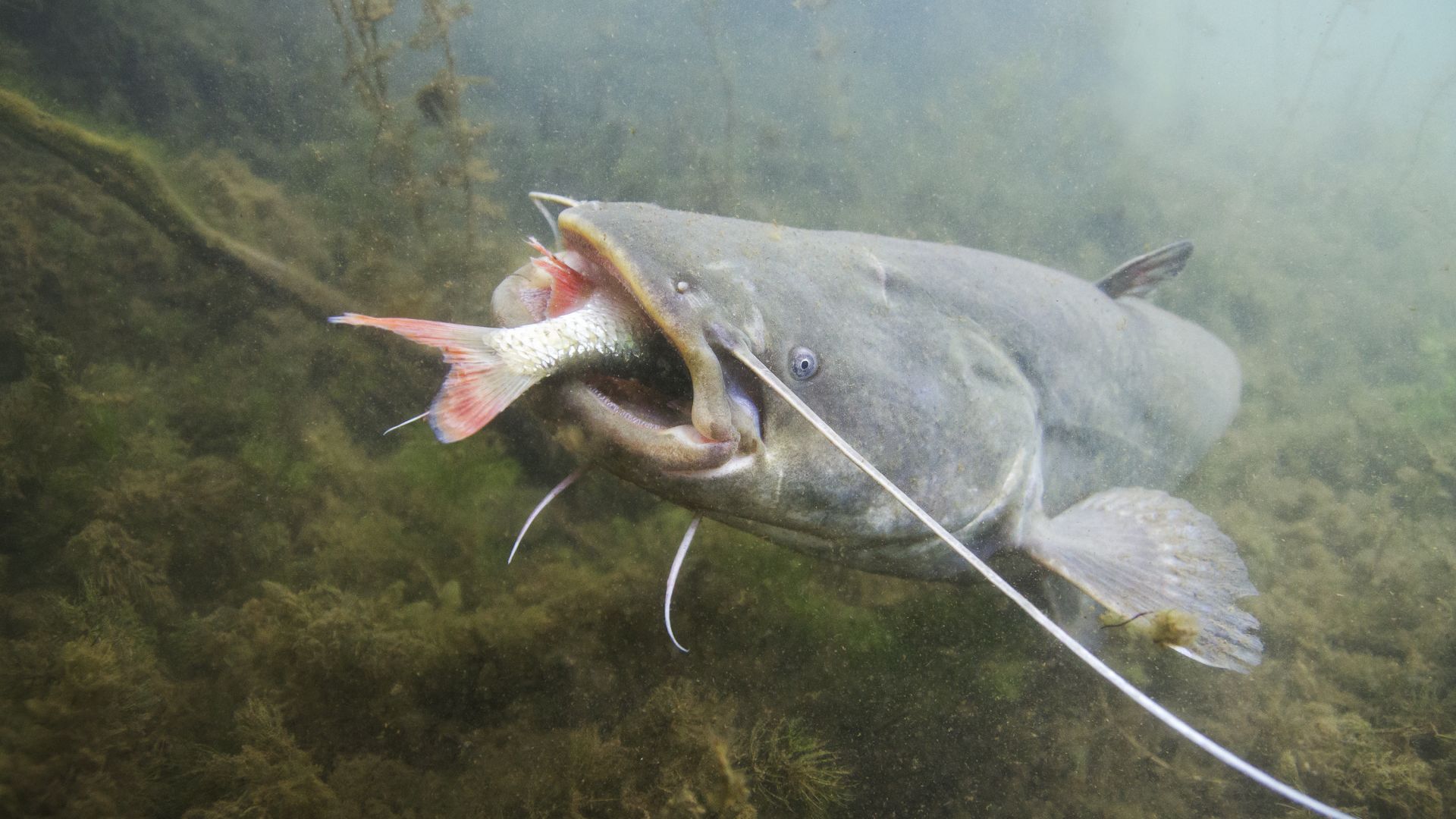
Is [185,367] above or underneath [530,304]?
underneath

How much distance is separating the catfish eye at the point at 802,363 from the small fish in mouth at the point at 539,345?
0.35m

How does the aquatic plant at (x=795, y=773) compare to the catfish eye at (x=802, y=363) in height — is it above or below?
below

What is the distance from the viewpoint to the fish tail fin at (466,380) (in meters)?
1.20

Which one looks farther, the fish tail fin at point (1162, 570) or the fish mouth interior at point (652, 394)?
the fish tail fin at point (1162, 570)

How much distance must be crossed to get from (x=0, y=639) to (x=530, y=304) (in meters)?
3.78

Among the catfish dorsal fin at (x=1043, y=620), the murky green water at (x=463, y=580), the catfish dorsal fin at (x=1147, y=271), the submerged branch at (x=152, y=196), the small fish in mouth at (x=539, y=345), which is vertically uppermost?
the small fish in mouth at (x=539, y=345)

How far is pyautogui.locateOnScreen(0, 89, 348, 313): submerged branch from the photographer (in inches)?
176

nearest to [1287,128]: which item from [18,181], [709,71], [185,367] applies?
[709,71]

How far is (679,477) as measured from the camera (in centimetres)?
161

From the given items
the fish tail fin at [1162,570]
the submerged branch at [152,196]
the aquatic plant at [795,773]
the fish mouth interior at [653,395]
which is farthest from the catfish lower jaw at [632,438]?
the submerged branch at [152,196]

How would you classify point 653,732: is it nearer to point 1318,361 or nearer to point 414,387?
point 414,387

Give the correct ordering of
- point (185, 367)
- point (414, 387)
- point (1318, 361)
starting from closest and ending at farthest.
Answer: point (414, 387) → point (185, 367) → point (1318, 361)

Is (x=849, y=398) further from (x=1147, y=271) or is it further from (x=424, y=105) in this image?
(x=424, y=105)

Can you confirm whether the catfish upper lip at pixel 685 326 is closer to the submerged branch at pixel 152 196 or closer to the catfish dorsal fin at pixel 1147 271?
the catfish dorsal fin at pixel 1147 271
